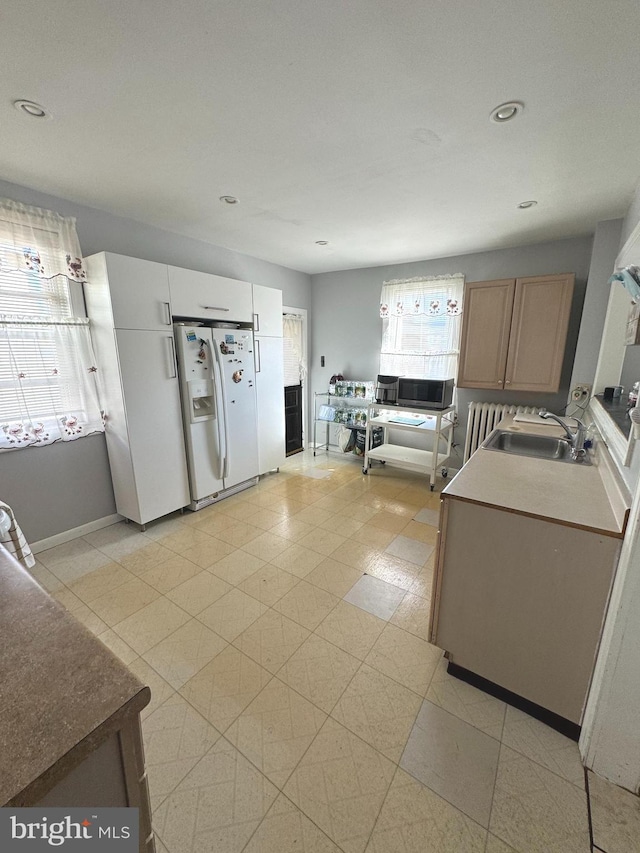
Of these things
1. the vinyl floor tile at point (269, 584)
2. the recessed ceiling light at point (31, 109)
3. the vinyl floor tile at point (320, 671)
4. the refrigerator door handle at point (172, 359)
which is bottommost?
the vinyl floor tile at point (320, 671)

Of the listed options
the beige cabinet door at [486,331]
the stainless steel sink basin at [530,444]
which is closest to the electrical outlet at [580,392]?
the beige cabinet door at [486,331]

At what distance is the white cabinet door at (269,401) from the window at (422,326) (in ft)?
4.53

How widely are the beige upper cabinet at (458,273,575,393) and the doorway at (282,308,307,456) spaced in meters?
2.15

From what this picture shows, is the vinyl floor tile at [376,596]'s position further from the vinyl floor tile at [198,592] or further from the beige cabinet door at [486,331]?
the beige cabinet door at [486,331]

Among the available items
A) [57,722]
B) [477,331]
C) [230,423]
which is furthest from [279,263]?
[57,722]

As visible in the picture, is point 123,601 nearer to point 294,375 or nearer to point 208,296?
point 208,296

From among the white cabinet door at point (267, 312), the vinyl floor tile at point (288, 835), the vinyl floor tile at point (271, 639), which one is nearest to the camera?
the vinyl floor tile at point (288, 835)

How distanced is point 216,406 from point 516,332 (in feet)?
9.24

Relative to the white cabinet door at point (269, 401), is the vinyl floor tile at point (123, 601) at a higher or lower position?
lower

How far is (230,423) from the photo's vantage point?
3246 mm

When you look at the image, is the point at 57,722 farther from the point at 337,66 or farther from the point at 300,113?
the point at 300,113

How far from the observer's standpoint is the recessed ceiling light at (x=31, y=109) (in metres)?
1.42

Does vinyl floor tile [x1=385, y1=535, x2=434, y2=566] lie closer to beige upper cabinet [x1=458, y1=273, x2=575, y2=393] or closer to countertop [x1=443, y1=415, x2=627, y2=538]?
countertop [x1=443, y1=415, x2=627, y2=538]

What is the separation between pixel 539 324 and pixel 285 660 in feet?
10.6
